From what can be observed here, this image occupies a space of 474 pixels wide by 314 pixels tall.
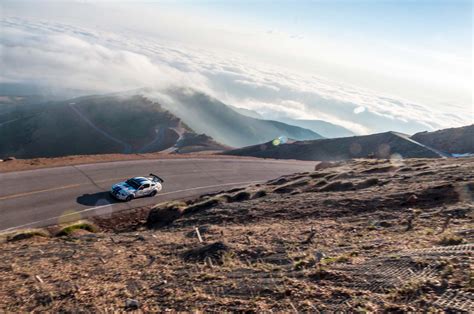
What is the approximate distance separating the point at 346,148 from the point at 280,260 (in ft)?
219

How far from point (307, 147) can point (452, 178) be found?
195ft

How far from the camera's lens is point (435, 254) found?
7.83 m

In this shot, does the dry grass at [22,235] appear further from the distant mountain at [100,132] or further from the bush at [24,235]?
the distant mountain at [100,132]

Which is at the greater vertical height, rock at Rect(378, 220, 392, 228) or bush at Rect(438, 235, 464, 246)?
bush at Rect(438, 235, 464, 246)

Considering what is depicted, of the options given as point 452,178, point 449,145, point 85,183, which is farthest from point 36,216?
point 449,145

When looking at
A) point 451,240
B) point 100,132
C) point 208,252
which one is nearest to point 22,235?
point 208,252

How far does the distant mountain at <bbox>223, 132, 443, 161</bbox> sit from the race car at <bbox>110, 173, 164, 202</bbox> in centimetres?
4231

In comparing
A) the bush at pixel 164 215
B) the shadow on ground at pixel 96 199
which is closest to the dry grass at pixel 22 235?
the bush at pixel 164 215

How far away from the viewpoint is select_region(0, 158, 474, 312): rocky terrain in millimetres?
6812

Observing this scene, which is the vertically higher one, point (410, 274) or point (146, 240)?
point (410, 274)

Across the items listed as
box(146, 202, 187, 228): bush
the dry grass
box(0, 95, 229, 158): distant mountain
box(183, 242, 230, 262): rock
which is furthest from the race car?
box(0, 95, 229, 158): distant mountain

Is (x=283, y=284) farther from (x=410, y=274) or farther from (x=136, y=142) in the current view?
(x=136, y=142)

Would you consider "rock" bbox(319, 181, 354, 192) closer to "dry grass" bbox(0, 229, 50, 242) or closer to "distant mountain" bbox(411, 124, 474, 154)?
"dry grass" bbox(0, 229, 50, 242)

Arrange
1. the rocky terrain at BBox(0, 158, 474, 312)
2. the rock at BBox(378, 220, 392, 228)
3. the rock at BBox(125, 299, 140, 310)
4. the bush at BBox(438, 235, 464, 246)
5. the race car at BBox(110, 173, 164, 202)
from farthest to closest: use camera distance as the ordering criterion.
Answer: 1. the race car at BBox(110, 173, 164, 202)
2. the rock at BBox(378, 220, 392, 228)
3. the bush at BBox(438, 235, 464, 246)
4. the rock at BBox(125, 299, 140, 310)
5. the rocky terrain at BBox(0, 158, 474, 312)
